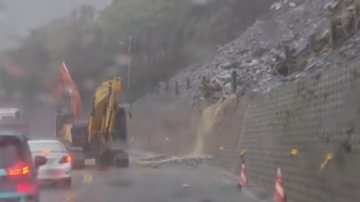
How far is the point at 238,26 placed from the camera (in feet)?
225

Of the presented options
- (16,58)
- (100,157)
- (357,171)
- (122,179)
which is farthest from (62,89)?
(357,171)

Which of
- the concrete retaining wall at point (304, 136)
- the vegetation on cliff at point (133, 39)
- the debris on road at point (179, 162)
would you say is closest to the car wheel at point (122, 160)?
the debris on road at point (179, 162)

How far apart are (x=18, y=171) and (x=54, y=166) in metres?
11.7

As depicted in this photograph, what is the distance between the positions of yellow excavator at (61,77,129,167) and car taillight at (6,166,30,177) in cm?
2297

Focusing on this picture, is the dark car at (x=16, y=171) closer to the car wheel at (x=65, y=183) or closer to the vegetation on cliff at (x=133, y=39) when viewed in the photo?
the car wheel at (x=65, y=183)

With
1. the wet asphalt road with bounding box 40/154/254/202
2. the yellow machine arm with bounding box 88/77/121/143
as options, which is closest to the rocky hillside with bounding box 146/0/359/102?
the yellow machine arm with bounding box 88/77/121/143

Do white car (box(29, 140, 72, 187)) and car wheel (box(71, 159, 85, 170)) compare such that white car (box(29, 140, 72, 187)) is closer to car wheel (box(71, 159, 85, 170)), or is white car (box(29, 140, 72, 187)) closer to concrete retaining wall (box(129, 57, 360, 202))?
Result: concrete retaining wall (box(129, 57, 360, 202))

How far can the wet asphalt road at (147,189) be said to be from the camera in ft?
64.2

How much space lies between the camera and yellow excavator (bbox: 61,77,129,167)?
114ft

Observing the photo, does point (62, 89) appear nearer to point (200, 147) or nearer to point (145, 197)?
point (200, 147)

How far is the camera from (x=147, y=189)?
22578mm

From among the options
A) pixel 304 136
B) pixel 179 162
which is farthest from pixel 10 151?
pixel 179 162

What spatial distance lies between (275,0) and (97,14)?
15.7 meters

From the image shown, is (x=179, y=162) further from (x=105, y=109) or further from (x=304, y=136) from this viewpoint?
(x=304, y=136)
